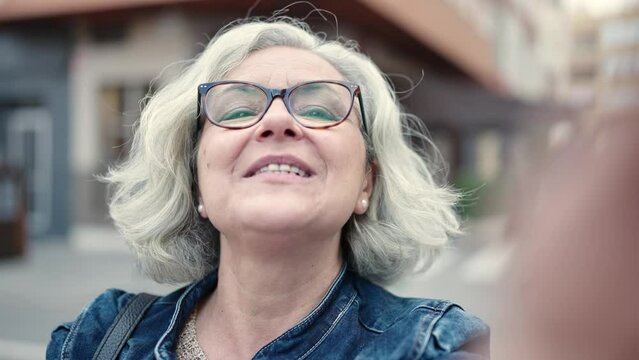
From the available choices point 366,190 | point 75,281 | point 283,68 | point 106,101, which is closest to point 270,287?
point 366,190

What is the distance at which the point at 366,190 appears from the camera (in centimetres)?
184

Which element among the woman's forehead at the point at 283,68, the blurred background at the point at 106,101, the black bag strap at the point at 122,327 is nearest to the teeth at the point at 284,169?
the woman's forehead at the point at 283,68

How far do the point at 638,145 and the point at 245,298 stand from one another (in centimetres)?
137

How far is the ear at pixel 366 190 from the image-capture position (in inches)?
71.1

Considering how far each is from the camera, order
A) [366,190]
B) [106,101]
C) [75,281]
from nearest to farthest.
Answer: [366,190]
[75,281]
[106,101]

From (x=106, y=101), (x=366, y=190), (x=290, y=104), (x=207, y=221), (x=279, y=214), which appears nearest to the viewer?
(x=279, y=214)

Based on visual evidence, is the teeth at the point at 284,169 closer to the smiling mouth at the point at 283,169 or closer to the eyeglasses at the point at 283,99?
the smiling mouth at the point at 283,169

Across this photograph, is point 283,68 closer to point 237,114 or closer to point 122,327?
point 237,114

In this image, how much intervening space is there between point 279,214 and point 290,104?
11.5 inches

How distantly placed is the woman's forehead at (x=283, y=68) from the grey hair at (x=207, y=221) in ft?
0.10

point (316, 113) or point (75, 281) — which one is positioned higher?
point (316, 113)

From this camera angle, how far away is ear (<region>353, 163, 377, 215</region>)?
1.81 meters

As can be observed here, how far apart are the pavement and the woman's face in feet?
8.04

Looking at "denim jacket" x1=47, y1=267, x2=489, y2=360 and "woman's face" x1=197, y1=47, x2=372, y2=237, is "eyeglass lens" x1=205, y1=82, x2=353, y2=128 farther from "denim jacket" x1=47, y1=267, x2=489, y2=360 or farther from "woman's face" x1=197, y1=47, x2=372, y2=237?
"denim jacket" x1=47, y1=267, x2=489, y2=360
